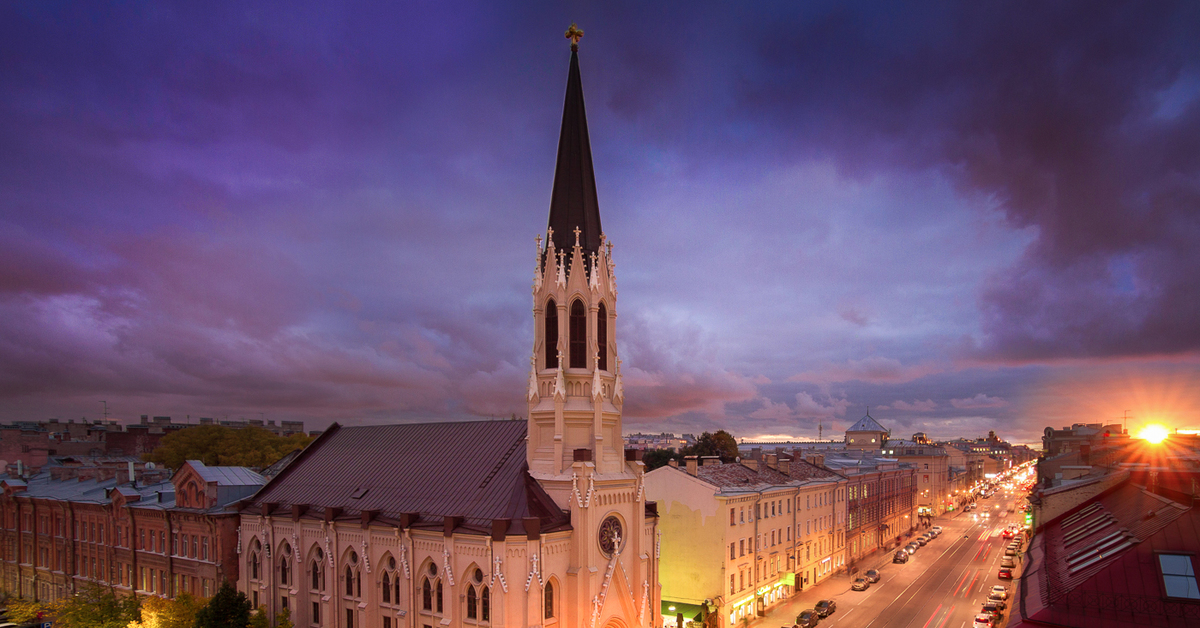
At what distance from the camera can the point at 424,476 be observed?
46.7 metres

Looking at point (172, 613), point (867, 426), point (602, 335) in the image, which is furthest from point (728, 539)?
point (867, 426)

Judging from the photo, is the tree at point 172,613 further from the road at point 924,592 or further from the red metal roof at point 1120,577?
the red metal roof at point 1120,577

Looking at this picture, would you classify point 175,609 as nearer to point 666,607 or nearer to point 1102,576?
point 666,607

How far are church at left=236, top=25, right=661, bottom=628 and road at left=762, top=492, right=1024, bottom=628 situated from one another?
83.2 ft

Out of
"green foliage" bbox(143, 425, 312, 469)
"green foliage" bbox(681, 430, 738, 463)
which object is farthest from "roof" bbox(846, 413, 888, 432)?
"green foliage" bbox(143, 425, 312, 469)

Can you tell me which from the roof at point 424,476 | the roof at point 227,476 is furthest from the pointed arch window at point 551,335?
the roof at point 227,476

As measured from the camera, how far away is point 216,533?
168 feet

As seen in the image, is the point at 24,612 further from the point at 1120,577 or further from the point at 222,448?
the point at 1120,577

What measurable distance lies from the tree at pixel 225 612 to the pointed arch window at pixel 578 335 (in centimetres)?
2587

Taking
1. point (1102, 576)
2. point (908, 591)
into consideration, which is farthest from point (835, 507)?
point (1102, 576)

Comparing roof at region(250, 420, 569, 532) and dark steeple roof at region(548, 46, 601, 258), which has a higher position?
dark steeple roof at region(548, 46, 601, 258)

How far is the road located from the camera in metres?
57.9

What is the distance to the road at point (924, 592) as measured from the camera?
57.9 meters

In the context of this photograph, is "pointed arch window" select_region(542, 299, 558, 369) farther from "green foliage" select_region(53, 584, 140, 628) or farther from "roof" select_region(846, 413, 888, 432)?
"roof" select_region(846, 413, 888, 432)
